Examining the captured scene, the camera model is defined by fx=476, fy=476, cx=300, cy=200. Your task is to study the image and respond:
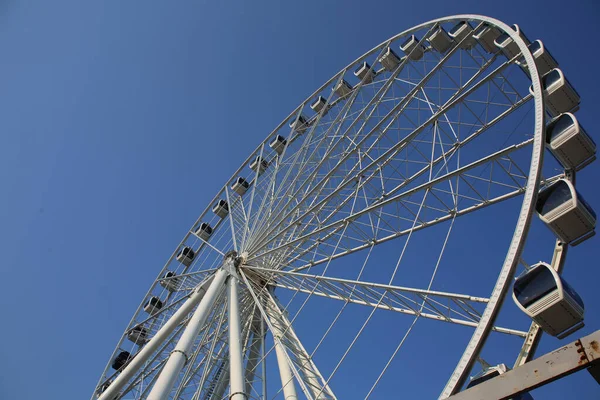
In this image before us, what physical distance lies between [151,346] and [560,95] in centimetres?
1118

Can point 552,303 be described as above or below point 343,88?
below

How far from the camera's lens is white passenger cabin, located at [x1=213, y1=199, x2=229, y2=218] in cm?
2188

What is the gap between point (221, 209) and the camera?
21969 millimetres

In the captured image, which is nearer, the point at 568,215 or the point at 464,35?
the point at 568,215

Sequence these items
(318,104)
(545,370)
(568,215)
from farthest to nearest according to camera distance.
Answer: (318,104) < (568,215) < (545,370)

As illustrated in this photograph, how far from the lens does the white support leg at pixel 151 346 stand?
1108cm

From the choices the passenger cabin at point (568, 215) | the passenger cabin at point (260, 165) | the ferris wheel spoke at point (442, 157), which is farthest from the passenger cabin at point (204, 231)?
the passenger cabin at point (568, 215)

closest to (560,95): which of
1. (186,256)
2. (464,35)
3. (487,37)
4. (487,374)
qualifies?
(487,37)

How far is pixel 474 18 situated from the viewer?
500 inches

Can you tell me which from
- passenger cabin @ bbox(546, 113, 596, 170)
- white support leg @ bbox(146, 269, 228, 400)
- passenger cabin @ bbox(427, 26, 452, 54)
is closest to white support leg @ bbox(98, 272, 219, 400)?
white support leg @ bbox(146, 269, 228, 400)

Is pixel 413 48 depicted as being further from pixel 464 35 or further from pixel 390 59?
pixel 464 35

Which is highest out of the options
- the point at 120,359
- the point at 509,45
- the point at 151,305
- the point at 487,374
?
the point at 151,305

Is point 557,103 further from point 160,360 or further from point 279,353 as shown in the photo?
point 160,360

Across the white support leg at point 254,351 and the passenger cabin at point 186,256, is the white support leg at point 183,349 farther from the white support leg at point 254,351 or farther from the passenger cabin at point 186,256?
the passenger cabin at point 186,256
